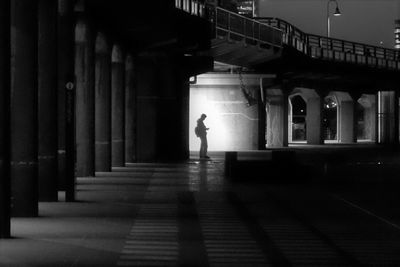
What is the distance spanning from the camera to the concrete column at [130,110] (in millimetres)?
38406

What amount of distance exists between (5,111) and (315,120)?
61.8m

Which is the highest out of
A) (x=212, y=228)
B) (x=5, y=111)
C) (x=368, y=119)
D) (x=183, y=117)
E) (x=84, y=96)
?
(x=84, y=96)

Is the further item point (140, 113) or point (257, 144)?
point (257, 144)

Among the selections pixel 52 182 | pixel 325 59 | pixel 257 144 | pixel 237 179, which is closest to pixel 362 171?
pixel 237 179

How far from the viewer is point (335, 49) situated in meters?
66.3

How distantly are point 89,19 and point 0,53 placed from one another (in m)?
14.4

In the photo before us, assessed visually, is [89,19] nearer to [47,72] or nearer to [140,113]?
[47,72]

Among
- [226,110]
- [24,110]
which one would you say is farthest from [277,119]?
[24,110]

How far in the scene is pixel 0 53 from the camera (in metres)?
13.5

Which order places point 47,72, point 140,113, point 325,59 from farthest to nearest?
point 325,59 → point 140,113 → point 47,72

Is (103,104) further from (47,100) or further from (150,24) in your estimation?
(47,100)

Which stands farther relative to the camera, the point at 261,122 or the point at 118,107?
the point at 261,122

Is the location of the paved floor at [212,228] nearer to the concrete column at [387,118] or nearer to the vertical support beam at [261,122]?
the vertical support beam at [261,122]

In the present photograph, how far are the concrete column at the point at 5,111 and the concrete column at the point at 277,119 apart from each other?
175 ft
